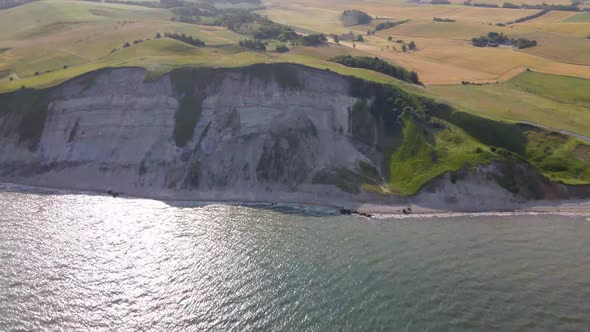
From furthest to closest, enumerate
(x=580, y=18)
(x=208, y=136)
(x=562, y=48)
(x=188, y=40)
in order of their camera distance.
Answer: (x=580, y=18)
(x=562, y=48)
(x=188, y=40)
(x=208, y=136)

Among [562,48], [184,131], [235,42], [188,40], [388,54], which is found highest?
[188,40]

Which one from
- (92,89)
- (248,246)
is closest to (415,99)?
(248,246)

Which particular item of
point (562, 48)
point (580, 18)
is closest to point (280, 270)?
point (562, 48)

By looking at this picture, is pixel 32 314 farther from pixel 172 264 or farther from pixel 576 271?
pixel 576 271

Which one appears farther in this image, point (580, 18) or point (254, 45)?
point (580, 18)

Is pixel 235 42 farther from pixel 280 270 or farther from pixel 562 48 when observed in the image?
pixel 562 48

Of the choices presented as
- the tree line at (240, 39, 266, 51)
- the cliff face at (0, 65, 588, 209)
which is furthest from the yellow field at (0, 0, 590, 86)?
the cliff face at (0, 65, 588, 209)

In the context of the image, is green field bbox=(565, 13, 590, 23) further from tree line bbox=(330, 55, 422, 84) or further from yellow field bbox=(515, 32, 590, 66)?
tree line bbox=(330, 55, 422, 84)
